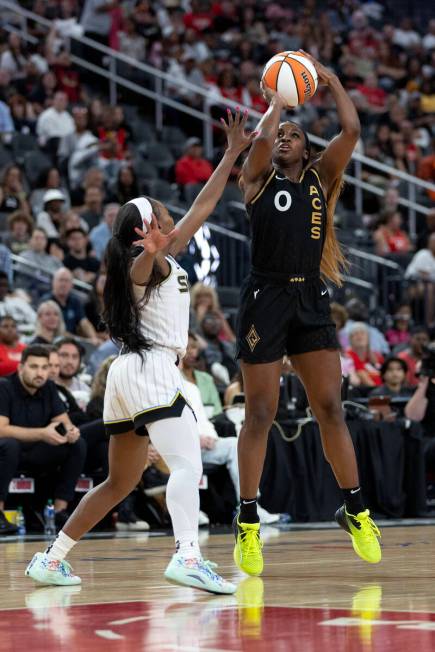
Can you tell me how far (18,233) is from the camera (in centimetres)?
1339

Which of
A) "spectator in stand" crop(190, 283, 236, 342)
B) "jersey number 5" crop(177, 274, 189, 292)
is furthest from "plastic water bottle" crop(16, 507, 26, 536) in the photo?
"jersey number 5" crop(177, 274, 189, 292)

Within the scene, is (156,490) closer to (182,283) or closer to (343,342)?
(343,342)

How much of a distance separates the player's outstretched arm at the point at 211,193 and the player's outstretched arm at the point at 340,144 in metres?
0.70

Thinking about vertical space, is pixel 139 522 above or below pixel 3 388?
below

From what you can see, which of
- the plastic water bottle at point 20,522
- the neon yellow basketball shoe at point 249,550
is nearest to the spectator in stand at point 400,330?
the plastic water bottle at point 20,522

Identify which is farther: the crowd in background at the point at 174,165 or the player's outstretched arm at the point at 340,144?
the crowd in background at the point at 174,165

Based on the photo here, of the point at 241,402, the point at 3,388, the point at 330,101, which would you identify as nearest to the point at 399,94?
the point at 330,101

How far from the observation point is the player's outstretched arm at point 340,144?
241 inches

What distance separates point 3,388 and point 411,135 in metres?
11.8

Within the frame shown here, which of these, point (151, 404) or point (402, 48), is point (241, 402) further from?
point (402, 48)

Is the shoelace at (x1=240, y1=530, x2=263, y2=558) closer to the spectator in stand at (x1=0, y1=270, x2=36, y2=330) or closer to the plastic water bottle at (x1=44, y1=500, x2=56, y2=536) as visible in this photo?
the plastic water bottle at (x1=44, y1=500, x2=56, y2=536)

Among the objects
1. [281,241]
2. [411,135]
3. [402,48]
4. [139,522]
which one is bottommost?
[139,522]

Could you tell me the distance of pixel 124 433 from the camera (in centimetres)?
528

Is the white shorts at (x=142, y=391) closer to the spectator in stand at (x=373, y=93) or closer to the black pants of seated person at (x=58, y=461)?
the black pants of seated person at (x=58, y=461)
